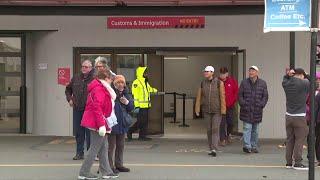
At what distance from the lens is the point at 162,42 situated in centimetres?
1505

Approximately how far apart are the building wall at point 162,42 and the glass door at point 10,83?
840 mm

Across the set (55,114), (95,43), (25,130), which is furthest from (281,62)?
(25,130)

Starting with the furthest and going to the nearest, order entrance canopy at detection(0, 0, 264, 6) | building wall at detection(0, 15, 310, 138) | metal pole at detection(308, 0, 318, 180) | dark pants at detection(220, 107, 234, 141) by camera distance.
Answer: building wall at detection(0, 15, 310, 138) → entrance canopy at detection(0, 0, 264, 6) → dark pants at detection(220, 107, 234, 141) → metal pole at detection(308, 0, 318, 180)

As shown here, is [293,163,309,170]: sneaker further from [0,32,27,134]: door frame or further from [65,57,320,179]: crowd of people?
[0,32,27,134]: door frame

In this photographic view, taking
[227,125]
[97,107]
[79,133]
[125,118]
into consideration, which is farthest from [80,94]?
[227,125]

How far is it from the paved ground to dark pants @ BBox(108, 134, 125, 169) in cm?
26

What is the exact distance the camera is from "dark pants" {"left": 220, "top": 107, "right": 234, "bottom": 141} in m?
13.2

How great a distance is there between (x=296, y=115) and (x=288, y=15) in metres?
2.86

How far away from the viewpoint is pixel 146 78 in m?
14.1

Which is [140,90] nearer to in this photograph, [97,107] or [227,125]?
[227,125]

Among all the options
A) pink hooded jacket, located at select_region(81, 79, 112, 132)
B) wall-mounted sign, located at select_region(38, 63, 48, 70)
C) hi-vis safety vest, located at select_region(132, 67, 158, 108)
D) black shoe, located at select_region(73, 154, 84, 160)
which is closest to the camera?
pink hooded jacket, located at select_region(81, 79, 112, 132)

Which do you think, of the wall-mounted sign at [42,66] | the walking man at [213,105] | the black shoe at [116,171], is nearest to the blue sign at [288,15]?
the black shoe at [116,171]

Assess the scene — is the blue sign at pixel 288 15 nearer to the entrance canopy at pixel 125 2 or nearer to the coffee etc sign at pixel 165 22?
the entrance canopy at pixel 125 2

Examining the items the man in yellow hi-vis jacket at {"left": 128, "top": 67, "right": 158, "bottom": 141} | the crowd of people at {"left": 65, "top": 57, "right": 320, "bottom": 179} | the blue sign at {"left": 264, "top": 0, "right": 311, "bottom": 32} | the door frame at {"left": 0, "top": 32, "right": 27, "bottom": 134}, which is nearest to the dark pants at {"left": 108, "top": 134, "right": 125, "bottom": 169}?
the crowd of people at {"left": 65, "top": 57, "right": 320, "bottom": 179}
